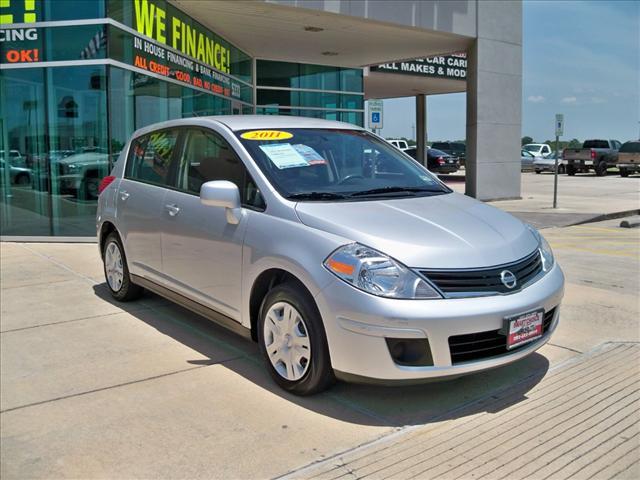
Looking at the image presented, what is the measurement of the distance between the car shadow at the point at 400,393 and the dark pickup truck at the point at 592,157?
31.9 m

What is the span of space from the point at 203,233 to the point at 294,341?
1.26 metres

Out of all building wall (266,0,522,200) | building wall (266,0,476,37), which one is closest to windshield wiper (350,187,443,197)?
building wall (266,0,476,37)

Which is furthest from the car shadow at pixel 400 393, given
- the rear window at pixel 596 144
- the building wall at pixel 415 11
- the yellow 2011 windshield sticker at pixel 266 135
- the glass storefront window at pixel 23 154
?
the rear window at pixel 596 144

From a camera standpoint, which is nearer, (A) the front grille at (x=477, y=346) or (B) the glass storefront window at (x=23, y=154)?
(A) the front grille at (x=477, y=346)

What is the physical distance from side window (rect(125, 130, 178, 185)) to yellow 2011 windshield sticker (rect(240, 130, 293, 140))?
988 millimetres

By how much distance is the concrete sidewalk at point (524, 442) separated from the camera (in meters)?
3.03

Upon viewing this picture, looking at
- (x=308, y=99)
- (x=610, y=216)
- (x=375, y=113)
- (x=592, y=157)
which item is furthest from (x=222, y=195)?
(x=592, y=157)

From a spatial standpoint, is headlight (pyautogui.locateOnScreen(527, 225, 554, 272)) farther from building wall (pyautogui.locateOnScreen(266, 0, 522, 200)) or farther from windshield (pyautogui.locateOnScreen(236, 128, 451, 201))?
building wall (pyautogui.locateOnScreen(266, 0, 522, 200))

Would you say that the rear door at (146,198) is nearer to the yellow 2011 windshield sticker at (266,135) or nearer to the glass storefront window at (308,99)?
the yellow 2011 windshield sticker at (266,135)

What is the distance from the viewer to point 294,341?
12.5 ft

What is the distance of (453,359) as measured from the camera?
3479mm

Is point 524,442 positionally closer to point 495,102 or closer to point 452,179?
point 495,102

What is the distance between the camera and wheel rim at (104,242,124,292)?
6.01 m

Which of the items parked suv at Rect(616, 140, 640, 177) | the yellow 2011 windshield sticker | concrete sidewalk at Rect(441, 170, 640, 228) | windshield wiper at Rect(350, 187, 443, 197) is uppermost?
parked suv at Rect(616, 140, 640, 177)
